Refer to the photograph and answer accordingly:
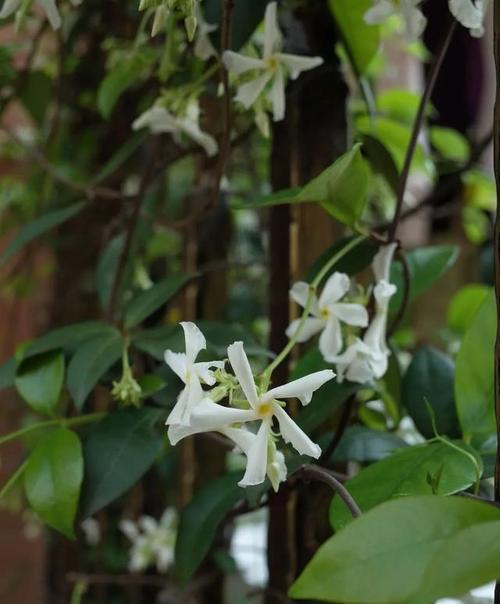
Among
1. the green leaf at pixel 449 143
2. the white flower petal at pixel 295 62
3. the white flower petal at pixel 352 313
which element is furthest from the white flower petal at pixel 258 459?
the green leaf at pixel 449 143

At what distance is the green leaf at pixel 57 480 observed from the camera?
1.32 feet

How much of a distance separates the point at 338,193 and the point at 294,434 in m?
0.13

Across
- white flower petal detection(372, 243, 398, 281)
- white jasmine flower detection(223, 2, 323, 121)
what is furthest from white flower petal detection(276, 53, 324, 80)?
white flower petal detection(372, 243, 398, 281)

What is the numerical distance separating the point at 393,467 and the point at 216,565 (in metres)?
0.45

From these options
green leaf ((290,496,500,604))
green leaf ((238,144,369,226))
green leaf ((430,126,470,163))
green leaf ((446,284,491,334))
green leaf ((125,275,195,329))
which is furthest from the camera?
green leaf ((430,126,470,163))

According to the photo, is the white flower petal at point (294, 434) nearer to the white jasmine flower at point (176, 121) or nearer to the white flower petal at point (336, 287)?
the white flower petal at point (336, 287)

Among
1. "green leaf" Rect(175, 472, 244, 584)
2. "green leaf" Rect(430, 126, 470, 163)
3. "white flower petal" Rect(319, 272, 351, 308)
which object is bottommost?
"green leaf" Rect(175, 472, 244, 584)

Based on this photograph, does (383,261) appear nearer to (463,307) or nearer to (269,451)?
(269,451)

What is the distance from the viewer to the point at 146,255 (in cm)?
82

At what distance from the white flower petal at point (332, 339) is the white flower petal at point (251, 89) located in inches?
5.0

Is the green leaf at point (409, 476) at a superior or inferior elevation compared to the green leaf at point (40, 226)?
inferior

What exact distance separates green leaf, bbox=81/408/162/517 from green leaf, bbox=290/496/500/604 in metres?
0.18

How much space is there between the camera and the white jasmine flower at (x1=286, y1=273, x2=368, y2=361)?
0.41m

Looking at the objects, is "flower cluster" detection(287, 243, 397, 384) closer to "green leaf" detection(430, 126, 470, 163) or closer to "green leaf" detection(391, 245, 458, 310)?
"green leaf" detection(391, 245, 458, 310)
